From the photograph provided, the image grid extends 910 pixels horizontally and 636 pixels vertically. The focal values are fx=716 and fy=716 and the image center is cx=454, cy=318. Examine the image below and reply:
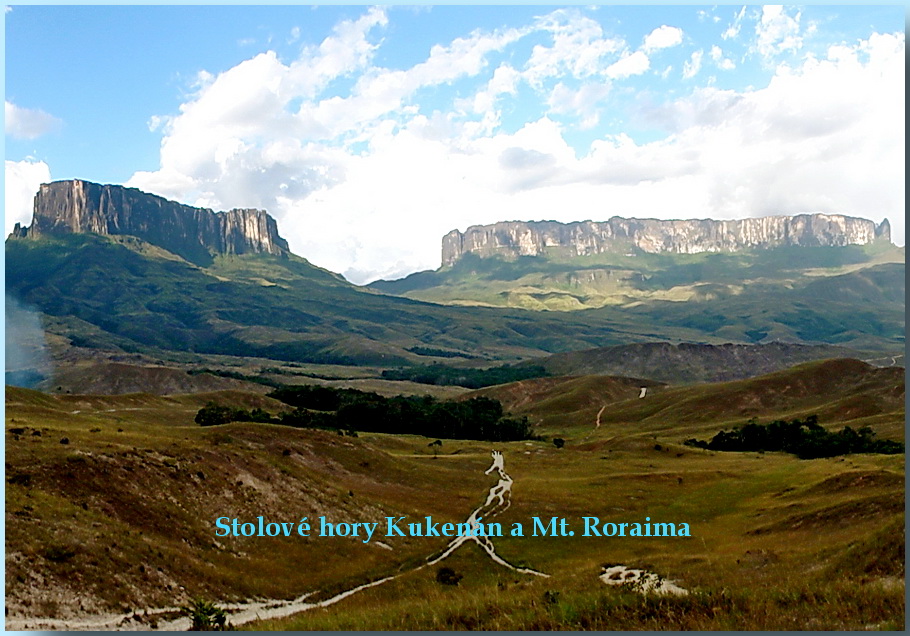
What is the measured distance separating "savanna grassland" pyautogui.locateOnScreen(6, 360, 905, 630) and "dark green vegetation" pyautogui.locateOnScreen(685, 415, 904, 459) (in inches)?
590

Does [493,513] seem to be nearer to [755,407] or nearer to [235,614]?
[235,614]

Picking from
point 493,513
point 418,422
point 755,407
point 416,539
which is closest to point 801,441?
point 755,407

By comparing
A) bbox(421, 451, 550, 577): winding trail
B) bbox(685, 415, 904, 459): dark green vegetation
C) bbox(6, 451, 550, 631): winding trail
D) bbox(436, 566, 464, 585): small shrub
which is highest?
bbox(6, 451, 550, 631): winding trail

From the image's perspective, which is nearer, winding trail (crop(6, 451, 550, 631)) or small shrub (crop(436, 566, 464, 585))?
winding trail (crop(6, 451, 550, 631))

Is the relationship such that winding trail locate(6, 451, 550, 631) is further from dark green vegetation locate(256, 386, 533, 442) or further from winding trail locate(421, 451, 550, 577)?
dark green vegetation locate(256, 386, 533, 442)

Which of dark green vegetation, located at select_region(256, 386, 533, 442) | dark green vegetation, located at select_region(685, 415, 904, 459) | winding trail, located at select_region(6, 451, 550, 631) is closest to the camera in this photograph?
winding trail, located at select_region(6, 451, 550, 631)

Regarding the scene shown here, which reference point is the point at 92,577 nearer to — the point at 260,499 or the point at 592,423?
the point at 260,499

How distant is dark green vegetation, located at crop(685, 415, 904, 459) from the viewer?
117 metres

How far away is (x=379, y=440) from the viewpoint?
131500 mm

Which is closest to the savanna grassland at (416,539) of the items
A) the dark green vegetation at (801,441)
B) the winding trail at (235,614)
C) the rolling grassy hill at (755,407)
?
the winding trail at (235,614)

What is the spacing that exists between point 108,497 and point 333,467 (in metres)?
36.2

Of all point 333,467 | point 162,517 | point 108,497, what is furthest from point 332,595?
point 333,467

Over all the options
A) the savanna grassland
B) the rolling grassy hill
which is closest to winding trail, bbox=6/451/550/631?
the savanna grassland

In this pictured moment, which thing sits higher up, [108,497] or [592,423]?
[108,497]
